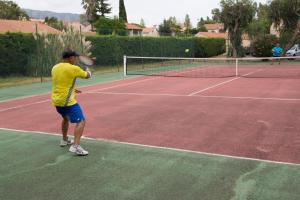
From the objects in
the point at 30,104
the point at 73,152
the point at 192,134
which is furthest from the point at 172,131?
the point at 30,104

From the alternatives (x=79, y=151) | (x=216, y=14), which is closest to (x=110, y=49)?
(x=216, y=14)

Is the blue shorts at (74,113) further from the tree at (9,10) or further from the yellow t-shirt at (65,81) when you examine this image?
the tree at (9,10)

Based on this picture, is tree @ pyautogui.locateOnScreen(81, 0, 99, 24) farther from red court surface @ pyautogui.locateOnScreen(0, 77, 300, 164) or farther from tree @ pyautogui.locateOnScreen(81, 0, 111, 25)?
red court surface @ pyautogui.locateOnScreen(0, 77, 300, 164)

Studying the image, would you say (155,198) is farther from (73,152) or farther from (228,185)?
(73,152)

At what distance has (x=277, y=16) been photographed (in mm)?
35406

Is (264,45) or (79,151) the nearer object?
(79,151)

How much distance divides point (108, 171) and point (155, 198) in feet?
3.91

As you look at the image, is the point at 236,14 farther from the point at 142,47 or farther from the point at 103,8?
the point at 103,8

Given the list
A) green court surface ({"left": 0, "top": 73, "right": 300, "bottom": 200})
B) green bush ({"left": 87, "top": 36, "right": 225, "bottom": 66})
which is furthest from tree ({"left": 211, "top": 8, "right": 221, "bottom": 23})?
green court surface ({"left": 0, "top": 73, "right": 300, "bottom": 200})

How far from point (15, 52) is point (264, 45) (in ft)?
80.9

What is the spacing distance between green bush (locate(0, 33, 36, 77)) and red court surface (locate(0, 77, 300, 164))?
291 inches

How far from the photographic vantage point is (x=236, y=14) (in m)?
36.6

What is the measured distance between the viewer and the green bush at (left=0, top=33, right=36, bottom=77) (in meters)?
20.6

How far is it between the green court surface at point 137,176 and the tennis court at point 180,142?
13 millimetres
